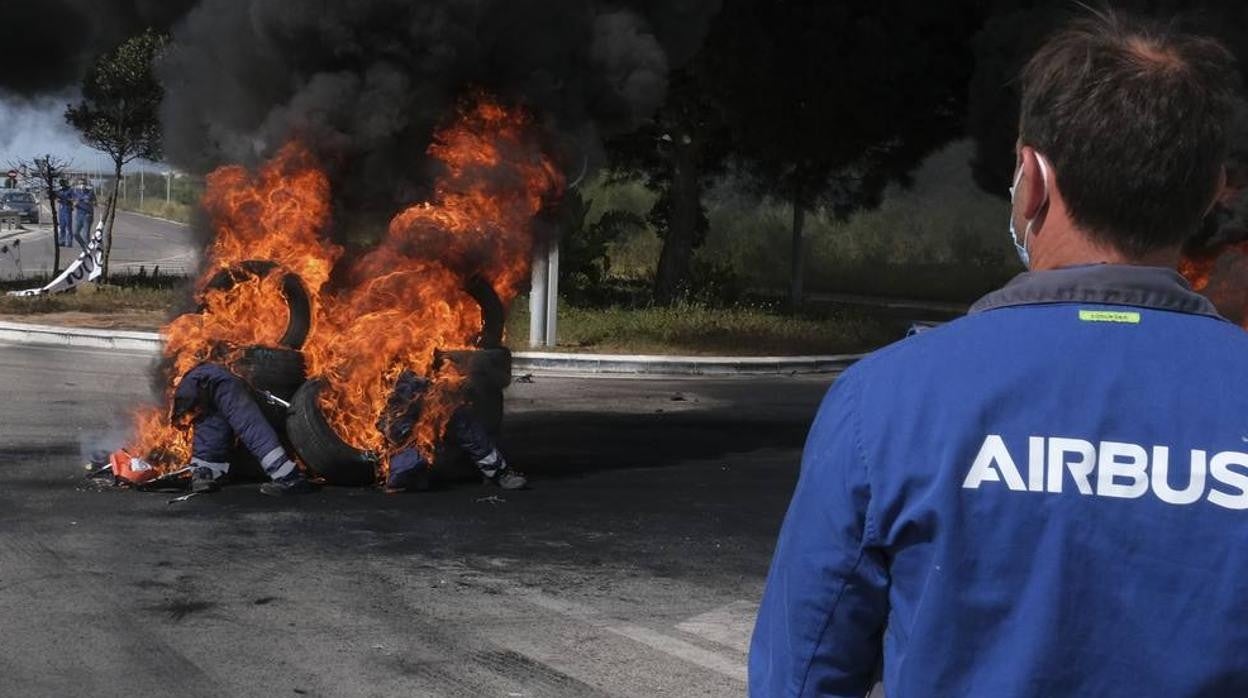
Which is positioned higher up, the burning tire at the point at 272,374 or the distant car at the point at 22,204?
the distant car at the point at 22,204

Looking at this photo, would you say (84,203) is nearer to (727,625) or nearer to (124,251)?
(124,251)

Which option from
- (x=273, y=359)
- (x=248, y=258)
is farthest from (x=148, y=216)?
(x=273, y=359)

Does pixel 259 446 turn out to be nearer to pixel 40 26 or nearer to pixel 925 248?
pixel 40 26

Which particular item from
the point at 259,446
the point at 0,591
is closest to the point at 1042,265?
the point at 0,591

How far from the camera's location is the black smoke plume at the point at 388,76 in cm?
1043

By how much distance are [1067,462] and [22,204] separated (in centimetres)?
6711

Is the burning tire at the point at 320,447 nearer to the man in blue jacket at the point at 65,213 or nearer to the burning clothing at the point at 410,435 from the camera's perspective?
the burning clothing at the point at 410,435

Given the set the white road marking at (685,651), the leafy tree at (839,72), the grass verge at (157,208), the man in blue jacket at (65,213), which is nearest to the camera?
the white road marking at (685,651)

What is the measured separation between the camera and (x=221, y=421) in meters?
8.88

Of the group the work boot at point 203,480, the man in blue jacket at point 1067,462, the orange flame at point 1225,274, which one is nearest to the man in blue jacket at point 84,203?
the work boot at point 203,480

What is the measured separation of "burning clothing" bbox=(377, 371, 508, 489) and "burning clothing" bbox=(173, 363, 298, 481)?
2.07 ft

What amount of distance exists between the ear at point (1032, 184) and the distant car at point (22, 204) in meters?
64.8

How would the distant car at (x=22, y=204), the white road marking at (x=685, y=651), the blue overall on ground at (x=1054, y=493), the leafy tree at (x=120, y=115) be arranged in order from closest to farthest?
the blue overall on ground at (x=1054, y=493), the white road marking at (x=685, y=651), the leafy tree at (x=120, y=115), the distant car at (x=22, y=204)

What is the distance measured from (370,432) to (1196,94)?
7881mm
